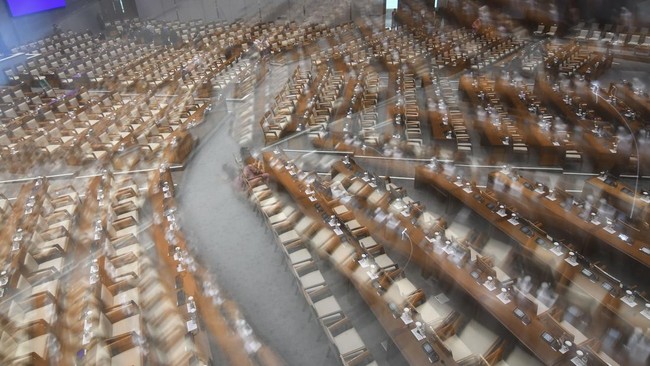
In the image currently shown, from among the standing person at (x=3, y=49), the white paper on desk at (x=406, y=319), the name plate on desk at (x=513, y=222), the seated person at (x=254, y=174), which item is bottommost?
the white paper on desk at (x=406, y=319)

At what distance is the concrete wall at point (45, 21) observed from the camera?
17203 millimetres

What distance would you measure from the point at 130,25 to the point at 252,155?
17365 millimetres

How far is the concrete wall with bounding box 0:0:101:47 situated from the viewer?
56.4 feet

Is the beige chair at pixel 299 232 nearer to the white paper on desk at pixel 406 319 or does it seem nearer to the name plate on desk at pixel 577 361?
the white paper on desk at pixel 406 319

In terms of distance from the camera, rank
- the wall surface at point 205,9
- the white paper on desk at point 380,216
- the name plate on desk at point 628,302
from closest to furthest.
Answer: the name plate on desk at point 628,302 → the white paper on desk at point 380,216 → the wall surface at point 205,9

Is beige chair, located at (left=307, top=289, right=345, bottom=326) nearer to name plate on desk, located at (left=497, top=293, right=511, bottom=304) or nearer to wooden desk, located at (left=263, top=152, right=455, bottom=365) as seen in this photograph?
wooden desk, located at (left=263, top=152, right=455, bottom=365)

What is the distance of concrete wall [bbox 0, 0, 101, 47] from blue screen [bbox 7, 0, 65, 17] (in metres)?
0.20

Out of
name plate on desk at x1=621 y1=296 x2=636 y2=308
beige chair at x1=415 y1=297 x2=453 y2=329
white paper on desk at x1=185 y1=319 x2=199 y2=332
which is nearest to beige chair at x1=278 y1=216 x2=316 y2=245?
white paper on desk at x1=185 y1=319 x2=199 y2=332

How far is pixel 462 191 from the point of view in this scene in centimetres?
681

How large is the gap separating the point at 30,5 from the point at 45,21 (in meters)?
1.15

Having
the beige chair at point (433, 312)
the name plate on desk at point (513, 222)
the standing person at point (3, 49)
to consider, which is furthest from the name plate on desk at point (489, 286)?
the standing person at point (3, 49)

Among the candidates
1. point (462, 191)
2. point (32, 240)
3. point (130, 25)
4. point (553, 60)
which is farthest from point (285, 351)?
point (130, 25)

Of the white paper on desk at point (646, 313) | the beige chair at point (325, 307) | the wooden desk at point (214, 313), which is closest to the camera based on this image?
the wooden desk at point (214, 313)

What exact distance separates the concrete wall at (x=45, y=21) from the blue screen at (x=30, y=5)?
0.64 ft
